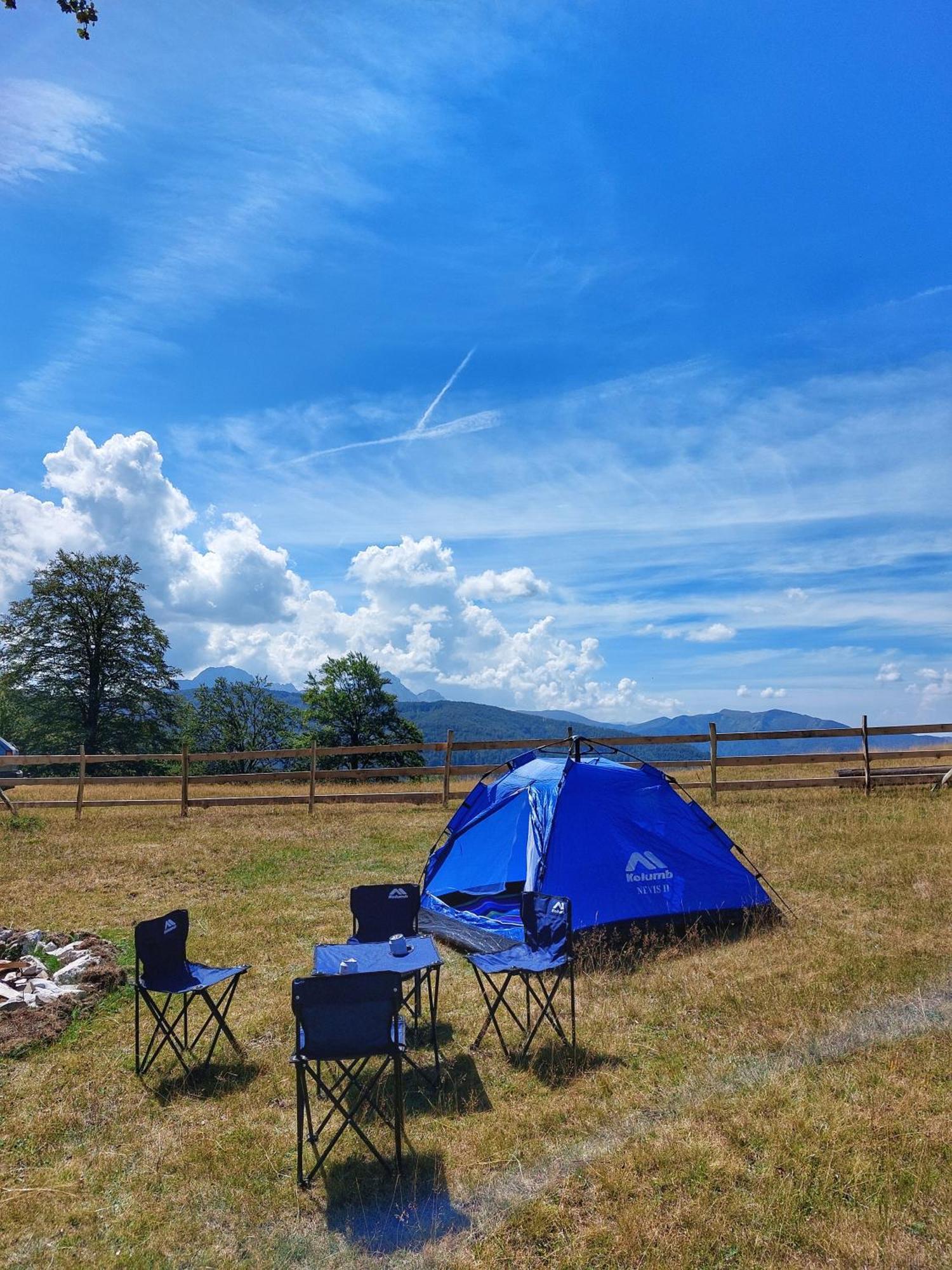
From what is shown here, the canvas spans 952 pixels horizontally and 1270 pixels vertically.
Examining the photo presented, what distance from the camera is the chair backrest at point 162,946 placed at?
5.00m

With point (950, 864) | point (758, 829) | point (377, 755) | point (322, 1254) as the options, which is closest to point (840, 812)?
point (758, 829)

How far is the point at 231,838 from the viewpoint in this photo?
42.8 ft

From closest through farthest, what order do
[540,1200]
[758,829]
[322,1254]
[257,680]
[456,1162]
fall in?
1. [322,1254]
2. [540,1200]
3. [456,1162]
4. [758,829]
5. [257,680]

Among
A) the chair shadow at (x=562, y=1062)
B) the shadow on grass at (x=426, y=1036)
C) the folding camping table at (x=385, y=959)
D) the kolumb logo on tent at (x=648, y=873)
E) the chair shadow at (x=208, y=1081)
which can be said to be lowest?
the chair shadow at (x=208, y=1081)

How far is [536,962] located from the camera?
5.11 metres

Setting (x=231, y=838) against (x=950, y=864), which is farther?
(x=231, y=838)

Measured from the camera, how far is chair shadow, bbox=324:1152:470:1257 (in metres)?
3.37

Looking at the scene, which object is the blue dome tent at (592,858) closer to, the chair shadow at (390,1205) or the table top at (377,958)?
the table top at (377,958)

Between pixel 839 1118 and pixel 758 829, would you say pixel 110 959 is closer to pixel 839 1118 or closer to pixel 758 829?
pixel 839 1118

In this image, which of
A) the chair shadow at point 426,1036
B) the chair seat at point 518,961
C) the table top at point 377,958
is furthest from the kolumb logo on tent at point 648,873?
the table top at point 377,958

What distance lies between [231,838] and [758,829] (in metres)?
8.51

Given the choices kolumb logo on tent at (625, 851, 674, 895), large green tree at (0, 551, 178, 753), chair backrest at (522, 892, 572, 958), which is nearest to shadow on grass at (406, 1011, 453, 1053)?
chair backrest at (522, 892, 572, 958)

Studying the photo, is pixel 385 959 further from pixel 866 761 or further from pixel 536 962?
pixel 866 761

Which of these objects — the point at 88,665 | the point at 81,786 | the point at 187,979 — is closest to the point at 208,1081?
the point at 187,979
